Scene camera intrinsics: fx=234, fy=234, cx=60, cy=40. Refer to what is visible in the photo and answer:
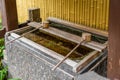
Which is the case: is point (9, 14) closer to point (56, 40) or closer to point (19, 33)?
point (19, 33)

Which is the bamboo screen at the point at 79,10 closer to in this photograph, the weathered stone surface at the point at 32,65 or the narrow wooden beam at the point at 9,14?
the narrow wooden beam at the point at 9,14

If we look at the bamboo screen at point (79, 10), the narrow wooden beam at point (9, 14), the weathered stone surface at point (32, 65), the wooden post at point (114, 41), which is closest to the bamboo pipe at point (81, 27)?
the bamboo screen at point (79, 10)

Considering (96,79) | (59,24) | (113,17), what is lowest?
(96,79)

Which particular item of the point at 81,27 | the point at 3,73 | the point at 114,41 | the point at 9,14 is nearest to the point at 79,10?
the point at 81,27

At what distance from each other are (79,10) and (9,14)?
1082mm

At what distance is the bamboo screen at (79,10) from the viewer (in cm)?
322

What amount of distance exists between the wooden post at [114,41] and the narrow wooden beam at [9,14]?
2.07 metres

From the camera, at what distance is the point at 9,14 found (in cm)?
362

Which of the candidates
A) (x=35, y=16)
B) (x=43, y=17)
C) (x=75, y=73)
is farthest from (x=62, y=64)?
(x=43, y=17)

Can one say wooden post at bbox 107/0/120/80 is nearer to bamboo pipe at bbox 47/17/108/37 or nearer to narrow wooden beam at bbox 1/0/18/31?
bamboo pipe at bbox 47/17/108/37

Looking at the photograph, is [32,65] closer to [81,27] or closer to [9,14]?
[81,27]

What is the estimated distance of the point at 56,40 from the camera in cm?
341

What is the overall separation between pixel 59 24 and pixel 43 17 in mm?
749

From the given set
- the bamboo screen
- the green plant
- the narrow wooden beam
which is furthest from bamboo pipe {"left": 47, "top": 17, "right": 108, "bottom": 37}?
the green plant
